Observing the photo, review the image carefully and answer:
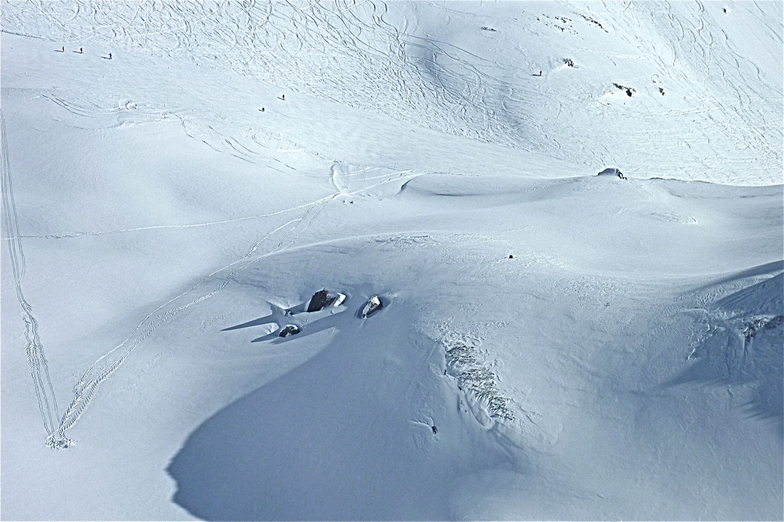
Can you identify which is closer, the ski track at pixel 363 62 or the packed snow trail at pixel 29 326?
the packed snow trail at pixel 29 326

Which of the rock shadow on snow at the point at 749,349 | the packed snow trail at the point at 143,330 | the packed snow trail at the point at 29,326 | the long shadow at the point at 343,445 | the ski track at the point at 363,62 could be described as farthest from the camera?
the ski track at the point at 363,62

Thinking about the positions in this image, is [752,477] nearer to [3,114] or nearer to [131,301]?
[131,301]

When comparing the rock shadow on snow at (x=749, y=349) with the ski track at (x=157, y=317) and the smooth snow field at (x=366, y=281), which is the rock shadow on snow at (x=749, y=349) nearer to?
the smooth snow field at (x=366, y=281)

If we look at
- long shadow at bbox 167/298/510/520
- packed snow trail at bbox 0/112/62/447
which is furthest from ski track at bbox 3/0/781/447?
long shadow at bbox 167/298/510/520

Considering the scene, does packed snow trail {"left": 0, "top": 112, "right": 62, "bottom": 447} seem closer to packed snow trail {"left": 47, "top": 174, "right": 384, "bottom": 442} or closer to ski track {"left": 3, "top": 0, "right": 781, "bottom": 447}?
packed snow trail {"left": 47, "top": 174, "right": 384, "bottom": 442}

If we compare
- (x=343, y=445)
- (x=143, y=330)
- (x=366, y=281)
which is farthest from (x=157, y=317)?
(x=343, y=445)

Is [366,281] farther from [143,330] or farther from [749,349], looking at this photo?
[749,349]

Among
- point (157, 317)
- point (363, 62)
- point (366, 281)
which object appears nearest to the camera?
point (366, 281)

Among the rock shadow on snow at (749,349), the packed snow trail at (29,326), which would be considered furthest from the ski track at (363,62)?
the rock shadow on snow at (749,349)
